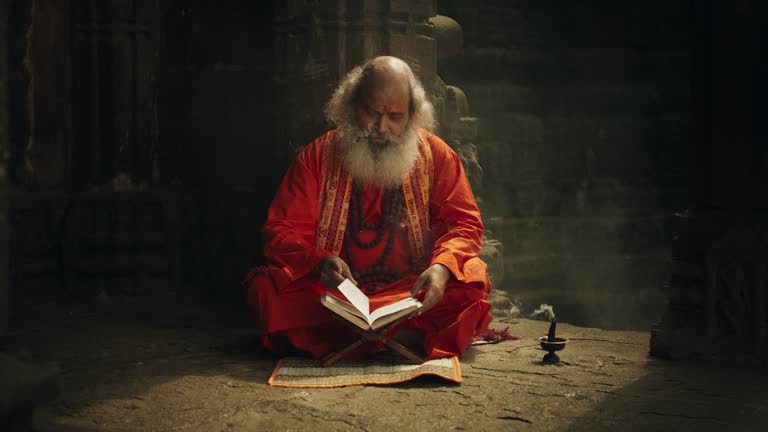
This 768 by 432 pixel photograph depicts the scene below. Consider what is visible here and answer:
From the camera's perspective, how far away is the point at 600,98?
822 cm

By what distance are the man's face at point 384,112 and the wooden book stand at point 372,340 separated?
96 cm

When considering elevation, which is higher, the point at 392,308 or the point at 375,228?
the point at 375,228

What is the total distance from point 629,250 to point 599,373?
4.02m

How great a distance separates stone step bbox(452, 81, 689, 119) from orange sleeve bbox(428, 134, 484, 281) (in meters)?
3.26

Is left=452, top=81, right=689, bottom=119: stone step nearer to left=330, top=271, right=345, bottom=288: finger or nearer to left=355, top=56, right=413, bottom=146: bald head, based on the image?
left=355, top=56, right=413, bottom=146: bald head

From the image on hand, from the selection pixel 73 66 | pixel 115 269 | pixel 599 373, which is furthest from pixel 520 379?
pixel 73 66

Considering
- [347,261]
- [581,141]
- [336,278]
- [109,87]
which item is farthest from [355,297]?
[581,141]

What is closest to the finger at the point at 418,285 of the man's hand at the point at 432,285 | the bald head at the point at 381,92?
the man's hand at the point at 432,285

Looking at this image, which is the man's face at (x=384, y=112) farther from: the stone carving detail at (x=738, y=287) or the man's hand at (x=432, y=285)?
the stone carving detail at (x=738, y=287)

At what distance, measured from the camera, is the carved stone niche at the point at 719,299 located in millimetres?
4254

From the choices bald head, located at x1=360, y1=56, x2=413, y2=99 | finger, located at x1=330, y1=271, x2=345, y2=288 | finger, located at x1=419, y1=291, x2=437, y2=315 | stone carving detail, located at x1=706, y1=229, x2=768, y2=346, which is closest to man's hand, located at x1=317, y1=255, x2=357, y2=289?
finger, located at x1=330, y1=271, x2=345, y2=288

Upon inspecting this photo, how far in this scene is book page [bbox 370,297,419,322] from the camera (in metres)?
4.04

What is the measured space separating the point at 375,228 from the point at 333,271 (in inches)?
20.7

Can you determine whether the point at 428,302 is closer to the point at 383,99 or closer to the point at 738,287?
the point at 383,99
